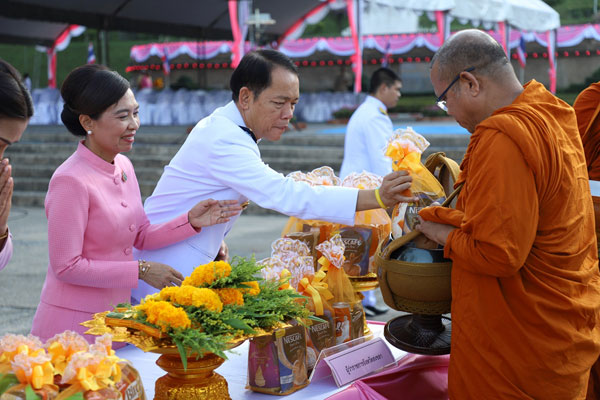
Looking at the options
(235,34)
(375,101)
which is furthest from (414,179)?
(235,34)

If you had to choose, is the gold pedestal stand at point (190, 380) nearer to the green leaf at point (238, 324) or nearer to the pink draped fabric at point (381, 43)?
the green leaf at point (238, 324)

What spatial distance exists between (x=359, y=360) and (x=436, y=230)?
49 centimetres

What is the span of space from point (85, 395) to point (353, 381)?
3.05ft

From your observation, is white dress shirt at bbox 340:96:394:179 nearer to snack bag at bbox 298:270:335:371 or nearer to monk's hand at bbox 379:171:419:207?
monk's hand at bbox 379:171:419:207

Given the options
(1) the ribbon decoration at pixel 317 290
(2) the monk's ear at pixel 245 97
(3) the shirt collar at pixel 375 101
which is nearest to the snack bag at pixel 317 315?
(1) the ribbon decoration at pixel 317 290

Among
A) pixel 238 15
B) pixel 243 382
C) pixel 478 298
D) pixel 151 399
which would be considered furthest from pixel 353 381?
pixel 238 15

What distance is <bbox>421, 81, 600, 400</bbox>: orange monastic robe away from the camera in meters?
1.57

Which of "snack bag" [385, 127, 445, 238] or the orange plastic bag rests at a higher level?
"snack bag" [385, 127, 445, 238]

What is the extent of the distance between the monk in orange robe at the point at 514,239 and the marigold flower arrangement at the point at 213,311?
0.47 meters

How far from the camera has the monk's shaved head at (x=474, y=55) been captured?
1740 millimetres

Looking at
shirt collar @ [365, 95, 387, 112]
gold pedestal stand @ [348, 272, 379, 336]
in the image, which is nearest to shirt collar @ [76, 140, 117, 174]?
gold pedestal stand @ [348, 272, 379, 336]

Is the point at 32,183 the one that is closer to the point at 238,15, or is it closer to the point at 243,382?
the point at 238,15

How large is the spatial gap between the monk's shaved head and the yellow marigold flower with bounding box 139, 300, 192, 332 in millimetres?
979

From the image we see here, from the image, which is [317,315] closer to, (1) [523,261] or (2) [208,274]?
(2) [208,274]
